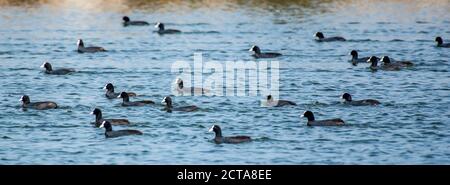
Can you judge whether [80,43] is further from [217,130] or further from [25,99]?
[217,130]

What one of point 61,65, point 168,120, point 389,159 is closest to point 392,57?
point 61,65

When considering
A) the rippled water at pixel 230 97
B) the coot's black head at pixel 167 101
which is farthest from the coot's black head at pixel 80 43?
the coot's black head at pixel 167 101

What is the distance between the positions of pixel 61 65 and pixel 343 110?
14143 millimetres

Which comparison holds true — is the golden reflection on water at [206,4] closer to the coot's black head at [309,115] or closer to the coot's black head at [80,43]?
the coot's black head at [80,43]

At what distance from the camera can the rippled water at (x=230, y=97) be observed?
38281 millimetres

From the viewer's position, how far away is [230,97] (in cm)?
4672

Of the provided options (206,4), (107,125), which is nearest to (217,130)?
(107,125)

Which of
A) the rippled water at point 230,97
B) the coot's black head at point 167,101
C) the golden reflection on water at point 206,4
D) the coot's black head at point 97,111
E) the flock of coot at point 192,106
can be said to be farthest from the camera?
the golden reflection on water at point 206,4

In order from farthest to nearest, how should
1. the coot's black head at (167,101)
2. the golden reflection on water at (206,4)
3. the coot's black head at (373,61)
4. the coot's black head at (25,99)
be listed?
the golden reflection on water at (206,4) → the coot's black head at (373,61) → the coot's black head at (25,99) → the coot's black head at (167,101)

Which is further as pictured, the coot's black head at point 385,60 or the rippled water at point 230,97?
the coot's black head at point 385,60

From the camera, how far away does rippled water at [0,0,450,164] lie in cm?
3828

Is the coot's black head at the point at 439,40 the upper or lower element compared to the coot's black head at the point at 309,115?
upper

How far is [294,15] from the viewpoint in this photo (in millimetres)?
71625

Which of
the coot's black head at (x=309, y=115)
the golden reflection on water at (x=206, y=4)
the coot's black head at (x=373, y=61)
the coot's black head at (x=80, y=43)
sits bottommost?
the coot's black head at (x=309, y=115)
